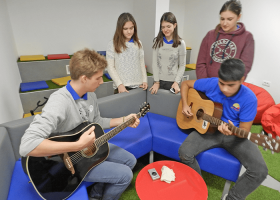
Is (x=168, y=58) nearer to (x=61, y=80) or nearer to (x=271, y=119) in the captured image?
(x=271, y=119)

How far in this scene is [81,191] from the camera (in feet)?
4.16

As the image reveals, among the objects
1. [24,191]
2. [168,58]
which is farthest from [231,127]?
[24,191]

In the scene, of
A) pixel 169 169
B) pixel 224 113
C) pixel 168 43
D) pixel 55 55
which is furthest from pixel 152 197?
pixel 55 55

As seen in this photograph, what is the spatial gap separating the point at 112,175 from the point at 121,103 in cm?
96

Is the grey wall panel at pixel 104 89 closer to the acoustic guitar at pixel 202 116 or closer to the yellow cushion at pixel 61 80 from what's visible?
the yellow cushion at pixel 61 80

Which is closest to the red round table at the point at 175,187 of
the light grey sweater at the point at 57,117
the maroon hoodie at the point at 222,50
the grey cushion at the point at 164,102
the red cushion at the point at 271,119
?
the light grey sweater at the point at 57,117

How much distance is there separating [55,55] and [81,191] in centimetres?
287

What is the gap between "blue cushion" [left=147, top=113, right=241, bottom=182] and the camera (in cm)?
160

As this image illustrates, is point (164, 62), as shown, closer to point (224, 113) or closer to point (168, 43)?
point (168, 43)

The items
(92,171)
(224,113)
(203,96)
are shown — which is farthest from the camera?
(203,96)

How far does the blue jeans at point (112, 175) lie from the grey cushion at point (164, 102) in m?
0.93

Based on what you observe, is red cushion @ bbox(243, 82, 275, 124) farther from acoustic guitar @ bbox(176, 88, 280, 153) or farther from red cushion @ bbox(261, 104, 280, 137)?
acoustic guitar @ bbox(176, 88, 280, 153)

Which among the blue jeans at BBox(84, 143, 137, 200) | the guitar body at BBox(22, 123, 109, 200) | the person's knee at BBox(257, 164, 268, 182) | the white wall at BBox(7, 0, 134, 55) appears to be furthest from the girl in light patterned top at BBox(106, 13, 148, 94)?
the white wall at BBox(7, 0, 134, 55)

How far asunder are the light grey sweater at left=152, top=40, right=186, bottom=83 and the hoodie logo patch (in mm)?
409
